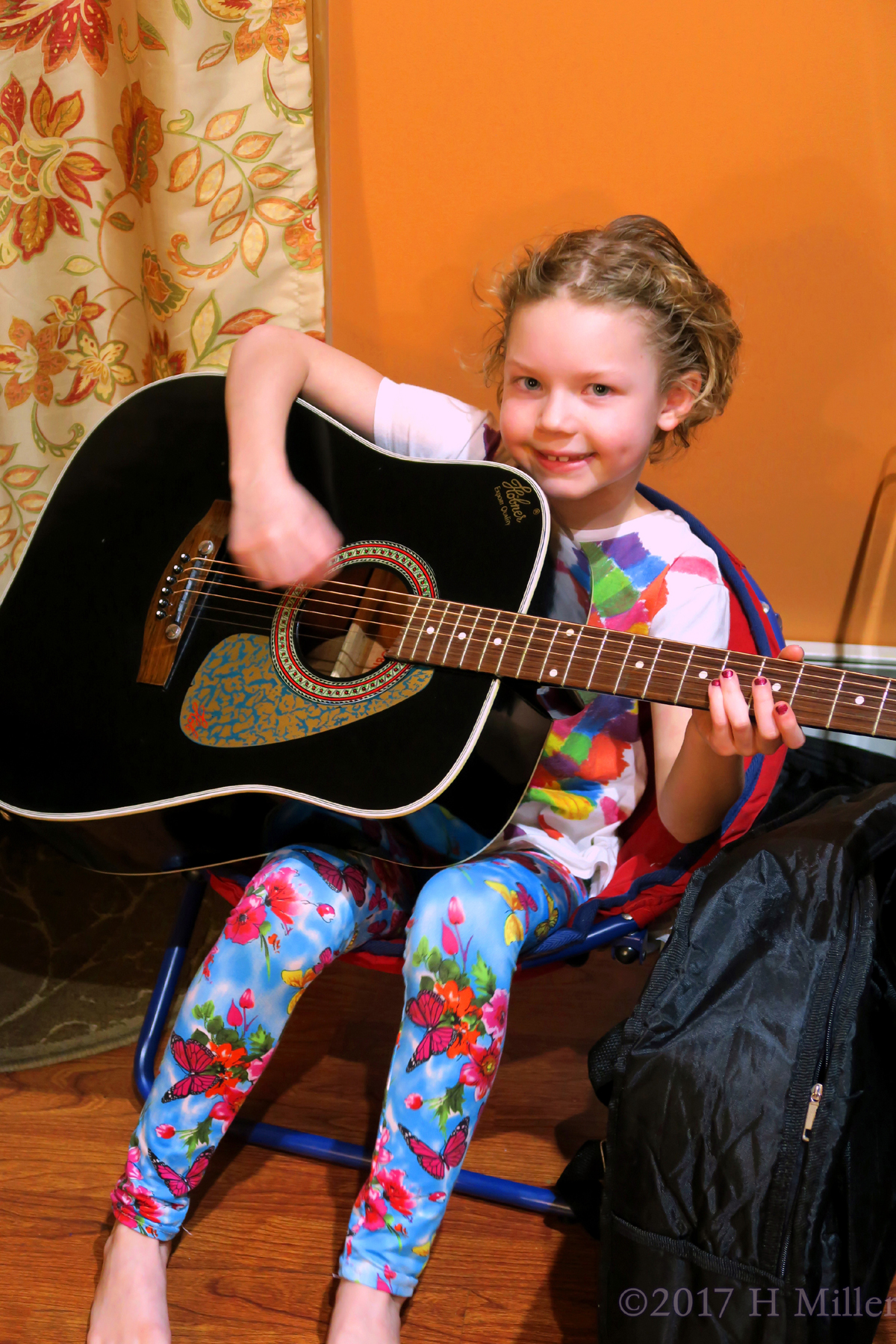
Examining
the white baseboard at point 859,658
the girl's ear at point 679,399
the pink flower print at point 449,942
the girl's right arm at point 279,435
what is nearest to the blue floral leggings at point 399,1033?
the pink flower print at point 449,942

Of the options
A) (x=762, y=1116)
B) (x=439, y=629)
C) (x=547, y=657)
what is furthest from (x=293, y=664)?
(x=762, y=1116)

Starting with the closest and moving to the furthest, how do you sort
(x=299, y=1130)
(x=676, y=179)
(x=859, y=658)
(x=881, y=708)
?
(x=881, y=708) < (x=299, y=1130) < (x=676, y=179) < (x=859, y=658)

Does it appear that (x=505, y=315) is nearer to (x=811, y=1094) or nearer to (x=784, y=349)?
(x=784, y=349)

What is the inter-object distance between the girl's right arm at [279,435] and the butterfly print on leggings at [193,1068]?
1.49 feet

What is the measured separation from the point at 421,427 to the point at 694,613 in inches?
15.2

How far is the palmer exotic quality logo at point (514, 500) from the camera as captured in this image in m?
0.98

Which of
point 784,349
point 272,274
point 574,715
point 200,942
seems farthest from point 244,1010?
point 784,349

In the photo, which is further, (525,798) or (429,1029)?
(525,798)

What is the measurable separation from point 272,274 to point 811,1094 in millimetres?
1248

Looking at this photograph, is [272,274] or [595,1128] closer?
[595,1128]

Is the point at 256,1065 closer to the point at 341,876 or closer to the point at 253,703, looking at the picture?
the point at 341,876

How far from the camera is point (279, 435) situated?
41.7 inches

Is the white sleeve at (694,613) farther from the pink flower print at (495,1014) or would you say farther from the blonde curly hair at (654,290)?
the pink flower print at (495,1014)

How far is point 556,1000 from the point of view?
140cm
